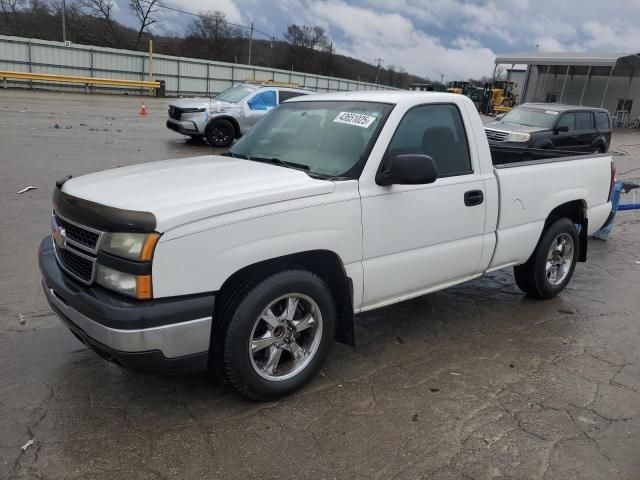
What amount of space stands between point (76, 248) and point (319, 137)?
1.80 m

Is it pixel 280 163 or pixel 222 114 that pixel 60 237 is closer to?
pixel 280 163

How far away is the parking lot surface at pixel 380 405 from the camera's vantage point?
2.74m

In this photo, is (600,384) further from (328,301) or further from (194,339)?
(194,339)

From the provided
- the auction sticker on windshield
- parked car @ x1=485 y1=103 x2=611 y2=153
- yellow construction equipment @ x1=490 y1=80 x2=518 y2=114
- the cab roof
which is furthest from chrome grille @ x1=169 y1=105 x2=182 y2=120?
yellow construction equipment @ x1=490 y1=80 x2=518 y2=114

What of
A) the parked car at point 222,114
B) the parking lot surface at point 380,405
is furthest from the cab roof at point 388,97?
the parked car at point 222,114

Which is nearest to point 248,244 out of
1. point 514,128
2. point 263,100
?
point 263,100

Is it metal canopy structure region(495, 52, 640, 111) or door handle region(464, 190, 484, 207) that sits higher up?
metal canopy structure region(495, 52, 640, 111)

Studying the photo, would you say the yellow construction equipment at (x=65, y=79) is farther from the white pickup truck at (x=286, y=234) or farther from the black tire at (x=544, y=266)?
the black tire at (x=544, y=266)

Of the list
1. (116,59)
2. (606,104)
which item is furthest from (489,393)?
(606,104)

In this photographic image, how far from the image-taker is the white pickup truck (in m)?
2.69

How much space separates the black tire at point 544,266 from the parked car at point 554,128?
998cm

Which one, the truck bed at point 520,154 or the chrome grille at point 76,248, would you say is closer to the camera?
the chrome grille at point 76,248

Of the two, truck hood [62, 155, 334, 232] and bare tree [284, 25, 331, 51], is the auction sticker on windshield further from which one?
bare tree [284, 25, 331, 51]

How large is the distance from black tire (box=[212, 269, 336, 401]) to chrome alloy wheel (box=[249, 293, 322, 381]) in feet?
0.04
